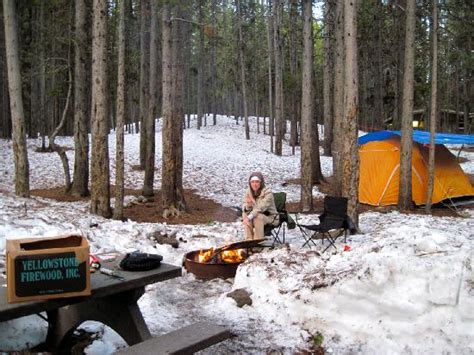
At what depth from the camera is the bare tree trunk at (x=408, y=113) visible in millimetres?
11625

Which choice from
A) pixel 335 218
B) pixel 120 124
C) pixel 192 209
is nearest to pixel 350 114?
pixel 335 218

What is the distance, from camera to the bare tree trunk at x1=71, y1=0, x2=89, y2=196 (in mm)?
12656

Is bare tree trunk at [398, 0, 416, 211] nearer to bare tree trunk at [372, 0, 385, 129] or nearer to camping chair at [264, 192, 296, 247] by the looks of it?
camping chair at [264, 192, 296, 247]

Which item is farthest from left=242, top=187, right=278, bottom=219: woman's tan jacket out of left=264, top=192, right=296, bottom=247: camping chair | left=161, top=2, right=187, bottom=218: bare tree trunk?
left=161, top=2, right=187, bottom=218: bare tree trunk

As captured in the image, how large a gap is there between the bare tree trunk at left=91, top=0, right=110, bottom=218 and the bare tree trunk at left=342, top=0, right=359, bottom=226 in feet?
15.9

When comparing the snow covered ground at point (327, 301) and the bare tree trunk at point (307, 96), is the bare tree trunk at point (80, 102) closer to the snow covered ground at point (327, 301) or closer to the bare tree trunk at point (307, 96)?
the bare tree trunk at point (307, 96)

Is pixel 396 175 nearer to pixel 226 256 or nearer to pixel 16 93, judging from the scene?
pixel 226 256

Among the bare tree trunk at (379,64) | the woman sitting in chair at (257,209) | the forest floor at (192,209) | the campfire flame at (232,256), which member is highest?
the bare tree trunk at (379,64)

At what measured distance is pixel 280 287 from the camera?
5160 mm

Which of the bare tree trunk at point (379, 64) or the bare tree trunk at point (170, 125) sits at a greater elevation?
the bare tree trunk at point (379, 64)

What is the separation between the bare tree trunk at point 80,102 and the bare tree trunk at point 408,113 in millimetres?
8252

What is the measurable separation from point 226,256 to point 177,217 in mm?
4703

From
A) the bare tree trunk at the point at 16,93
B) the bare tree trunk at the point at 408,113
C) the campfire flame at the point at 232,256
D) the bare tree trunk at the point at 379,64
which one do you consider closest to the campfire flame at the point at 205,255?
the campfire flame at the point at 232,256

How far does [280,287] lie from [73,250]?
2.64 meters
